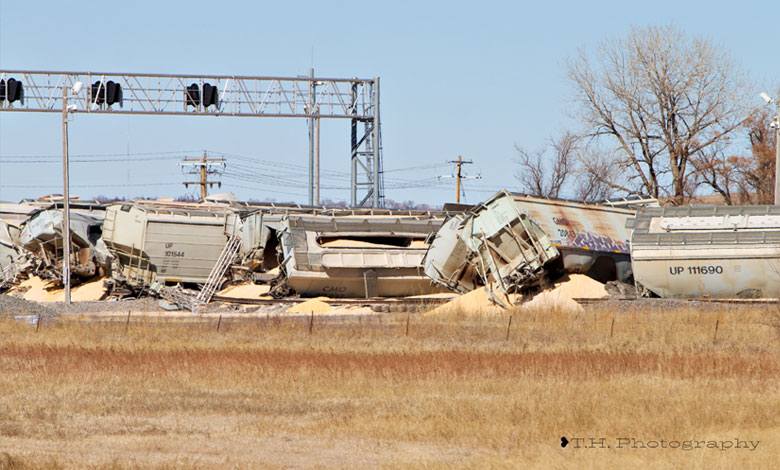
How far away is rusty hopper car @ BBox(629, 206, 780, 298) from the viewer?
87.4 ft

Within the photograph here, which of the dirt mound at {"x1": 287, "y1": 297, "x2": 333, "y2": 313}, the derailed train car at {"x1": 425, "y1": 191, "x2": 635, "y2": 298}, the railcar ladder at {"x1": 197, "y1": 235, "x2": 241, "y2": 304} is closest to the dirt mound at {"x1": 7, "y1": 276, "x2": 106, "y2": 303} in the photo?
the railcar ladder at {"x1": 197, "y1": 235, "x2": 241, "y2": 304}

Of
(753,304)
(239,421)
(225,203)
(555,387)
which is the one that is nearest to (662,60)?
(225,203)

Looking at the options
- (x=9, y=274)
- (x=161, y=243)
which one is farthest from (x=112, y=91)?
(x=161, y=243)

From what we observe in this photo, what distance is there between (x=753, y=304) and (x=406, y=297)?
431 inches

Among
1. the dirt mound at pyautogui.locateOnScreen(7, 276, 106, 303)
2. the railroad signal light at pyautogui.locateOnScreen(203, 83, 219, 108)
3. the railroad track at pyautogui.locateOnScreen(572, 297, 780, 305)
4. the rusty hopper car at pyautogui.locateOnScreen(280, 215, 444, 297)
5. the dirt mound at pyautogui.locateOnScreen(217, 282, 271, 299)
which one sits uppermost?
the railroad signal light at pyautogui.locateOnScreen(203, 83, 219, 108)

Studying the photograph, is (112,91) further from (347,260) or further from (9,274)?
(347,260)

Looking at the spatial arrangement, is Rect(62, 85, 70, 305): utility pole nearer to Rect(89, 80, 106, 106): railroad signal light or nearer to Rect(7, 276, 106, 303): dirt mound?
Rect(7, 276, 106, 303): dirt mound

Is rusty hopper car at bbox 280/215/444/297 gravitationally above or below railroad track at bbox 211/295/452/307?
above

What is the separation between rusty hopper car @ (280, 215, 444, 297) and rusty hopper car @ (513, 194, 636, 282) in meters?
5.26

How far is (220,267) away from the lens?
3431 cm

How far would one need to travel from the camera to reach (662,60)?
50781 millimetres

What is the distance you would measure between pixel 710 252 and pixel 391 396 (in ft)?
52.0

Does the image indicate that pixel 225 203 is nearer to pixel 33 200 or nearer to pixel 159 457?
pixel 33 200

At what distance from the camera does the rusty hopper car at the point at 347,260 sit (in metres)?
31.5
